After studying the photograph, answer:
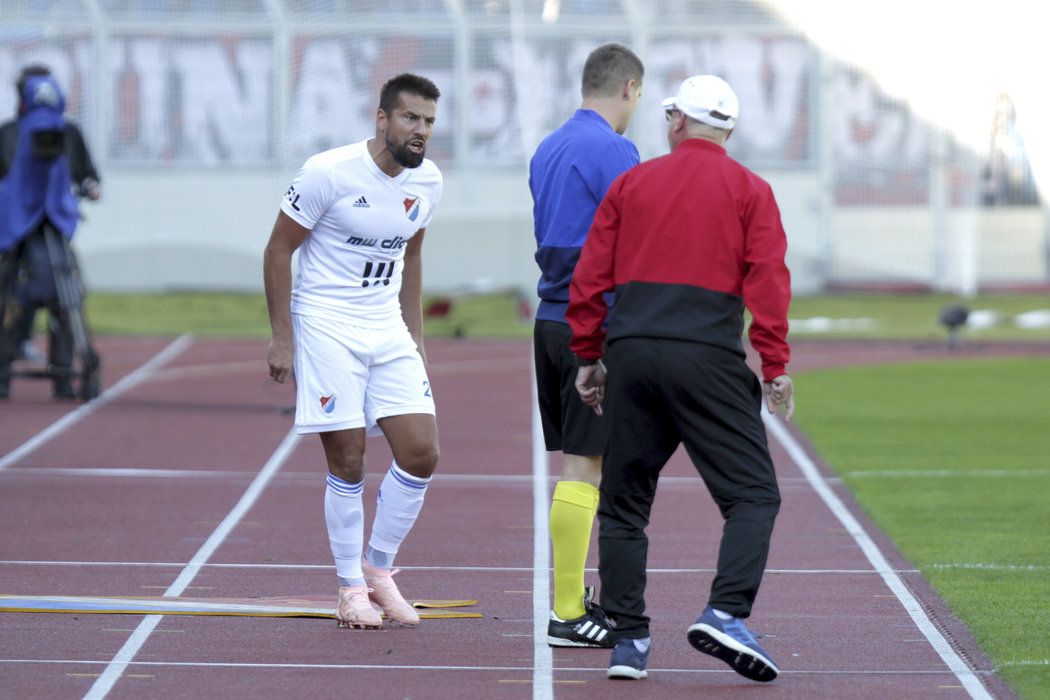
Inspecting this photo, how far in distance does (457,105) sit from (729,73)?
445cm

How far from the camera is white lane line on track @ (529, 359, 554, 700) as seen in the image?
6.04 m

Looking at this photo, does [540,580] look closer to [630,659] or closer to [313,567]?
[313,567]

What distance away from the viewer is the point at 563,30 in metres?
30.5

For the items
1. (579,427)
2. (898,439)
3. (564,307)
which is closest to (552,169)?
(564,307)

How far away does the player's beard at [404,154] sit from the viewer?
680 cm

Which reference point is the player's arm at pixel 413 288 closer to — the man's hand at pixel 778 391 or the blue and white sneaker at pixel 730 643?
the man's hand at pixel 778 391

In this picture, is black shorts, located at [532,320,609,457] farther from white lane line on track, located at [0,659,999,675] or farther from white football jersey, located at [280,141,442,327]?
white lane line on track, located at [0,659,999,675]

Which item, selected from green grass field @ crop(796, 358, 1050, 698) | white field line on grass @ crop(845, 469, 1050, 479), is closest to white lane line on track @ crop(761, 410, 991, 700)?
green grass field @ crop(796, 358, 1050, 698)

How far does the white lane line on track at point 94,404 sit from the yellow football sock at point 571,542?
6.06m

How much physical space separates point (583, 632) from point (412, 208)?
166 centimetres

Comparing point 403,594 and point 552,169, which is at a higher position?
point 552,169

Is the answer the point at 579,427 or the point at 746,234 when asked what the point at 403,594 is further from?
the point at 746,234

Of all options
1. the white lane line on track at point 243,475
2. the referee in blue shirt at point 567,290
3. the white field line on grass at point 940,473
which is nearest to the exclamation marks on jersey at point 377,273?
the referee in blue shirt at point 567,290

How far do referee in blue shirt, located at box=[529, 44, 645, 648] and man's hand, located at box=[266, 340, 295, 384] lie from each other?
89 cm
